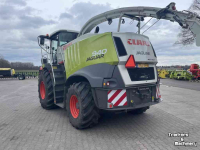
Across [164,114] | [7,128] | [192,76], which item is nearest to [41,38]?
[7,128]

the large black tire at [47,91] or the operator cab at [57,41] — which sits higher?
the operator cab at [57,41]

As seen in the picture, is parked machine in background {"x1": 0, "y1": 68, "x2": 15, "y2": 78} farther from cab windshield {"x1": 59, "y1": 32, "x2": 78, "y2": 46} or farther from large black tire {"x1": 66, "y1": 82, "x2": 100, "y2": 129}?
large black tire {"x1": 66, "y1": 82, "x2": 100, "y2": 129}

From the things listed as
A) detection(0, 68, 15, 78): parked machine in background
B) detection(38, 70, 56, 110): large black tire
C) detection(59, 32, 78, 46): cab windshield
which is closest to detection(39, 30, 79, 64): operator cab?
detection(59, 32, 78, 46): cab windshield

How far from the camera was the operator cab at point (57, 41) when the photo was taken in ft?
21.1

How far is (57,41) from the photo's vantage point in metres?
6.57

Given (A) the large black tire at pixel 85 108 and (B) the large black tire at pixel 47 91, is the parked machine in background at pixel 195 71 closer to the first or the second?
(B) the large black tire at pixel 47 91

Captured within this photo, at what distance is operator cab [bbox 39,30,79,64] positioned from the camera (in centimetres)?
643

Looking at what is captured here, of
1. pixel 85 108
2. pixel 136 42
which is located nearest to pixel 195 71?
pixel 136 42

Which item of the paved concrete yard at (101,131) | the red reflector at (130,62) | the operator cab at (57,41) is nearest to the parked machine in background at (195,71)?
the paved concrete yard at (101,131)

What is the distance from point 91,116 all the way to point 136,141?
1.21 metres

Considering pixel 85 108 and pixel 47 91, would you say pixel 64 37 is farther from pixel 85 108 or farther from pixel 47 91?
pixel 85 108

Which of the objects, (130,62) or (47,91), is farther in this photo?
(47,91)

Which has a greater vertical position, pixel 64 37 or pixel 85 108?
pixel 64 37

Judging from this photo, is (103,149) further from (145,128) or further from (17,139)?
(17,139)
